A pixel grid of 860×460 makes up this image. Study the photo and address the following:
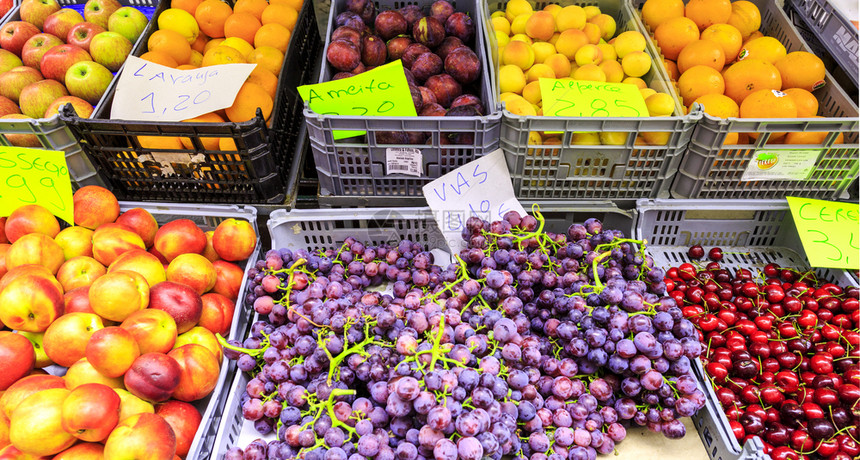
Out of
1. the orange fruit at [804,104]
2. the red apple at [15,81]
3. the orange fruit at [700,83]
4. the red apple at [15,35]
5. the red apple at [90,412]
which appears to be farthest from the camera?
the red apple at [15,35]

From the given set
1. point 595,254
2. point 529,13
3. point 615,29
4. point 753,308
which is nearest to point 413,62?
point 529,13

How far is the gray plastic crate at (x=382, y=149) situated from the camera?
1536 mm

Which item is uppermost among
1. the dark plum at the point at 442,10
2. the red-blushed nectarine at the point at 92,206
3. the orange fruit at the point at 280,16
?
the dark plum at the point at 442,10

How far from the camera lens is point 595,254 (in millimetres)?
1432

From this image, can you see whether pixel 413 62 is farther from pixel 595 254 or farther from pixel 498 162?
pixel 595 254

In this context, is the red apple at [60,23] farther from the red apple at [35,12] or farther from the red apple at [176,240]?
the red apple at [176,240]

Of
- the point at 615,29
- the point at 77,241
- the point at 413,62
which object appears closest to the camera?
the point at 77,241

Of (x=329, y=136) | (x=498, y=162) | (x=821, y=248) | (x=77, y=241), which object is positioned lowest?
(x=821, y=248)

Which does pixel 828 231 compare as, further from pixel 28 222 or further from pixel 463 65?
pixel 28 222

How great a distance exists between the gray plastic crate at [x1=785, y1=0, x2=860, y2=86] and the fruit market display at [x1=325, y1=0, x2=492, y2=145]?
139 centimetres

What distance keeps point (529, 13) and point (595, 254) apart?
1.21 meters

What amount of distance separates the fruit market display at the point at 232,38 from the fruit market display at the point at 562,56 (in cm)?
95

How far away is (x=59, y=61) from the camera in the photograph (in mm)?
1984

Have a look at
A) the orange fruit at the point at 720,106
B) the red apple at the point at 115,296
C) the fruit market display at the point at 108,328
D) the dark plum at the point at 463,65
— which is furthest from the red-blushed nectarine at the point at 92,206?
the orange fruit at the point at 720,106
